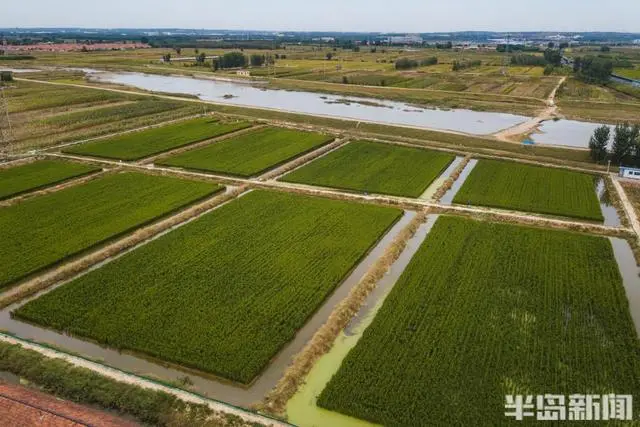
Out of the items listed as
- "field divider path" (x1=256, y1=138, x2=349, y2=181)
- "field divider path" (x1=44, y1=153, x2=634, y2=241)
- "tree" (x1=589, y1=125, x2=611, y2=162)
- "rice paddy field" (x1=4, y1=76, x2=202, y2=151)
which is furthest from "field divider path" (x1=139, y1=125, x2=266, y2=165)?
"tree" (x1=589, y1=125, x2=611, y2=162)

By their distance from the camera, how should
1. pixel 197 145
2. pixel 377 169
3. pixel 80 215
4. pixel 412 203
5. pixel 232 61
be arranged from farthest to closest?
pixel 232 61
pixel 197 145
pixel 377 169
pixel 412 203
pixel 80 215

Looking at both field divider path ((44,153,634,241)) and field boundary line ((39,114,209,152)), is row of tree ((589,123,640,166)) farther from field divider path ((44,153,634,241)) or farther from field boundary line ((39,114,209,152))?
field boundary line ((39,114,209,152))

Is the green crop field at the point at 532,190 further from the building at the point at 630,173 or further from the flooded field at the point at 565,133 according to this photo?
the flooded field at the point at 565,133

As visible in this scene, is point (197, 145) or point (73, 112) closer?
point (197, 145)

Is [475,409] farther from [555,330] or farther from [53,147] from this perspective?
[53,147]

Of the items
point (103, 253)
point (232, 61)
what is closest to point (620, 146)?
point (103, 253)

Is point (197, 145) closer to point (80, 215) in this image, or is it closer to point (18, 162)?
point (18, 162)
